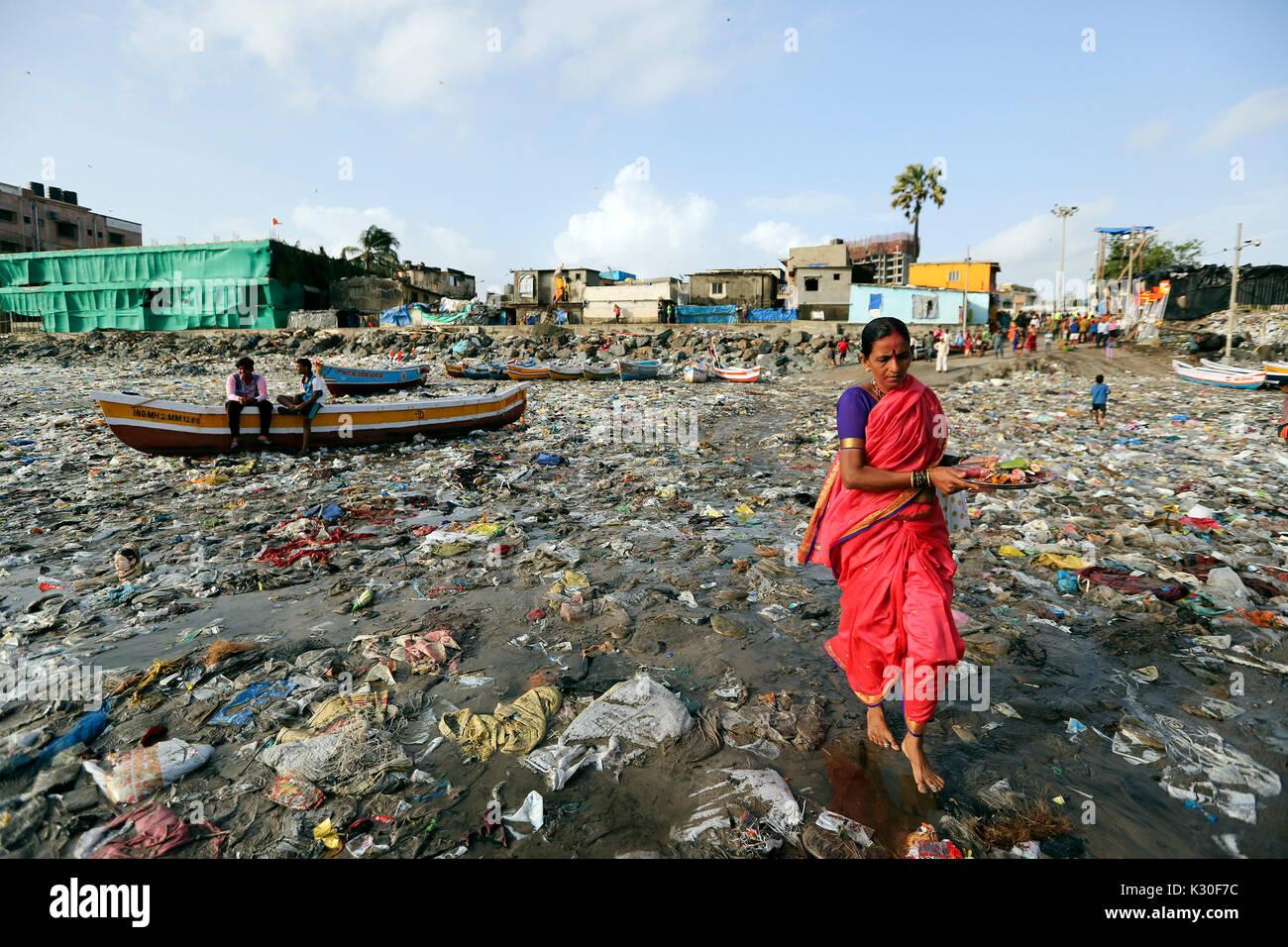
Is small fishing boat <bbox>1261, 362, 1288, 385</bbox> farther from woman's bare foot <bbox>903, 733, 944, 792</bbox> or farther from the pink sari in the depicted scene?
woman's bare foot <bbox>903, 733, 944, 792</bbox>

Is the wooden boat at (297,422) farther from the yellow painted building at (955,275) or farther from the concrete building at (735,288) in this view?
the yellow painted building at (955,275)

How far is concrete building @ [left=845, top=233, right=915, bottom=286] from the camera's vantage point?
108 feet

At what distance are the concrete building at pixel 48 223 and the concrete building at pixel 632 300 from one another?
3271 centimetres

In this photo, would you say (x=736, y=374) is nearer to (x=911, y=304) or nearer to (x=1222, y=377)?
(x=1222, y=377)

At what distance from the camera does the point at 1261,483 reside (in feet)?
20.2

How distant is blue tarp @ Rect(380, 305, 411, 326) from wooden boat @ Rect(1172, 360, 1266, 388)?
29245 mm

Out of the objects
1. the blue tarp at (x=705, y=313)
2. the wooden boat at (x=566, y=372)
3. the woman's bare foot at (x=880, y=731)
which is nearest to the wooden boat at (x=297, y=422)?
the woman's bare foot at (x=880, y=731)

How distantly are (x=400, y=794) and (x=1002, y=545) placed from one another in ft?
14.8

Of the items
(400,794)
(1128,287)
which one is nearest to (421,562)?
(400,794)

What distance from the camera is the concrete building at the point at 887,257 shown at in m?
33.0

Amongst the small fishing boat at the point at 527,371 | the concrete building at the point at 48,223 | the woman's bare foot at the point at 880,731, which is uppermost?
the concrete building at the point at 48,223

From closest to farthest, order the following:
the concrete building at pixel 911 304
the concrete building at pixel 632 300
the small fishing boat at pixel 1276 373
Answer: the small fishing boat at pixel 1276 373
the concrete building at pixel 911 304
the concrete building at pixel 632 300
